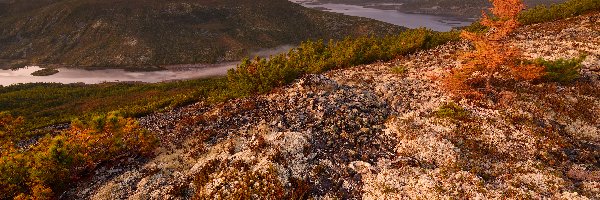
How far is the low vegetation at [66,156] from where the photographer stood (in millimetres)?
16797

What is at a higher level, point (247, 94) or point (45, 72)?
point (247, 94)

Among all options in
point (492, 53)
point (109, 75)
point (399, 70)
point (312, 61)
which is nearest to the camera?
point (492, 53)

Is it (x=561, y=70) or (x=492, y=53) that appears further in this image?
(x=561, y=70)

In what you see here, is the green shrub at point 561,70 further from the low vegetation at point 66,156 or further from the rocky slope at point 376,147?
the low vegetation at point 66,156

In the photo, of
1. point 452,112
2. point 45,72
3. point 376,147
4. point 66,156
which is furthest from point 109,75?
point 452,112

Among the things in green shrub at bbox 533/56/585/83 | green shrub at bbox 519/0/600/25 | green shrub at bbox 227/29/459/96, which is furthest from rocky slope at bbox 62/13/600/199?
green shrub at bbox 519/0/600/25

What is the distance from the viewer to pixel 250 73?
2892 cm

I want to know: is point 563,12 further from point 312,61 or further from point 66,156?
point 66,156

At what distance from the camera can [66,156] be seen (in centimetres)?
1716

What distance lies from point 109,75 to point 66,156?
149669 millimetres

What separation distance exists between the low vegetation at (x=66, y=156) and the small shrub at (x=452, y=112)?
16.4 metres

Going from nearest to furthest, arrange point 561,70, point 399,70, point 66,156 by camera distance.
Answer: point 66,156, point 561,70, point 399,70

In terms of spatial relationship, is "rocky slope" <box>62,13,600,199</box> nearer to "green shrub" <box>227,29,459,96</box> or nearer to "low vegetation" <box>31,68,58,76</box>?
"green shrub" <box>227,29,459,96</box>

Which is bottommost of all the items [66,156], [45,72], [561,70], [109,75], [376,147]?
[109,75]
